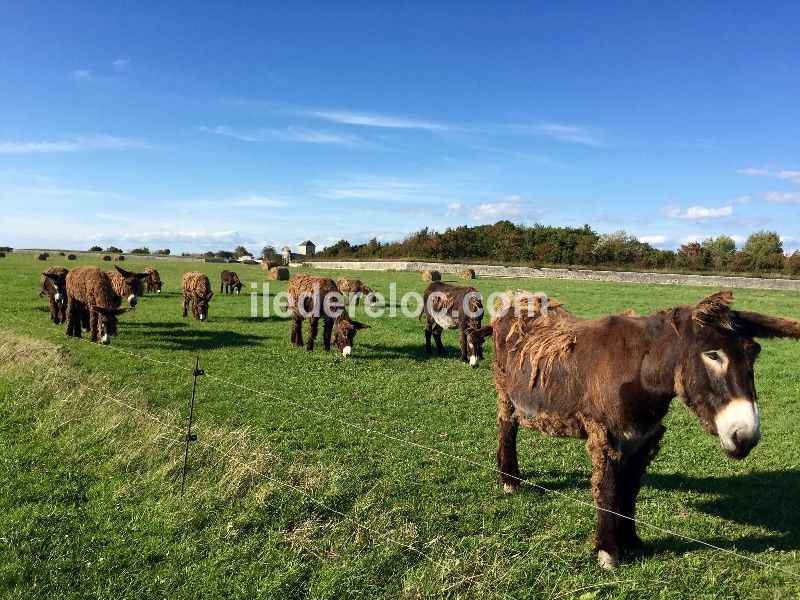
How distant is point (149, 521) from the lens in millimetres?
5090

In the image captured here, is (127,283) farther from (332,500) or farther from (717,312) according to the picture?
(717,312)

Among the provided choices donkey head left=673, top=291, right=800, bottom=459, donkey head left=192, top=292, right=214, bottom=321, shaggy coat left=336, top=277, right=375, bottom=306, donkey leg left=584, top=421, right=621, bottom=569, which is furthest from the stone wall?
donkey head left=673, top=291, right=800, bottom=459

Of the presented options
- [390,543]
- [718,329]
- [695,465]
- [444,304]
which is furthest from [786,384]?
[390,543]

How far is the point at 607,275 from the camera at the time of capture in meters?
52.5

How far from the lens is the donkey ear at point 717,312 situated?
140 inches

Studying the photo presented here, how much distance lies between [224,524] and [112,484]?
1.76 m

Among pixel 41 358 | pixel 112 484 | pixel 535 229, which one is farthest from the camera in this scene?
pixel 535 229

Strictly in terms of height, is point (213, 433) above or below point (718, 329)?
below

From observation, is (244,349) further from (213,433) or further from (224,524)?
(224,524)

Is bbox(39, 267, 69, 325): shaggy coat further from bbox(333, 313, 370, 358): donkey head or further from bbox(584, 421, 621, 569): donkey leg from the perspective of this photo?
bbox(584, 421, 621, 569): donkey leg

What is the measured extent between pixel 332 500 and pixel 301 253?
92.5m

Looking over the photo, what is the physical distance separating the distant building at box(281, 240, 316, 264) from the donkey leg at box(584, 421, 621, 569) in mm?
74388

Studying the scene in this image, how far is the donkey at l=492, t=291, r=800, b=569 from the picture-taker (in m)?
3.54

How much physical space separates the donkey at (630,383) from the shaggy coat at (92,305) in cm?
1249
